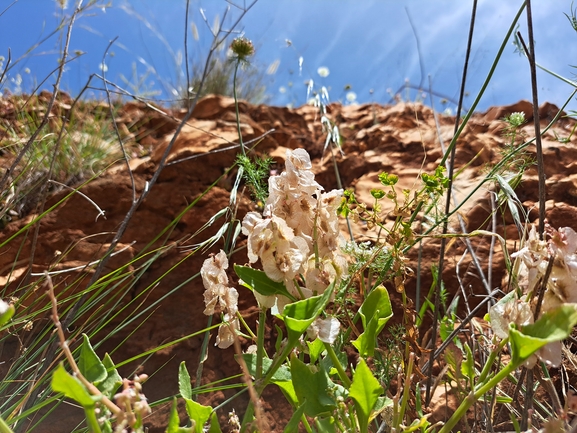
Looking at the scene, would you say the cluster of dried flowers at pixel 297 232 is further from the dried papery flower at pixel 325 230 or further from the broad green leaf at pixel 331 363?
the broad green leaf at pixel 331 363

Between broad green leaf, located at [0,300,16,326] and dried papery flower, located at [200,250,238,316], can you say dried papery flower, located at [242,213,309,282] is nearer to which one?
dried papery flower, located at [200,250,238,316]

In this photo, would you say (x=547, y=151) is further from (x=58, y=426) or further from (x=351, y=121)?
(x=58, y=426)

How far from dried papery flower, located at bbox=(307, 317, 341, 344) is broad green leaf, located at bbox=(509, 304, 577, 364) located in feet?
0.69

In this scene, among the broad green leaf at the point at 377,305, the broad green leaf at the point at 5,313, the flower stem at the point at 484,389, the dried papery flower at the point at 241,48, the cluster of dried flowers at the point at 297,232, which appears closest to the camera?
the broad green leaf at the point at 5,313

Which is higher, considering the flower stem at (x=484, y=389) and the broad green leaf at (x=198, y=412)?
the broad green leaf at (x=198, y=412)

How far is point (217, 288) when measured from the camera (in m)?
0.62

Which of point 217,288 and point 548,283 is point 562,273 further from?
point 217,288

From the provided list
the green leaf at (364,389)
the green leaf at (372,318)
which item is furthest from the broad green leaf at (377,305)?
the green leaf at (364,389)

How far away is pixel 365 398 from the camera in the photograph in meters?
0.55

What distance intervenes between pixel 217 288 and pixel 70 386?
10.2 inches

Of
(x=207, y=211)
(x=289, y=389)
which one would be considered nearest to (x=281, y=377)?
(x=289, y=389)

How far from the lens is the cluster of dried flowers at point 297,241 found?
573 millimetres

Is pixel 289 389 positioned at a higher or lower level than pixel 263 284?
lower

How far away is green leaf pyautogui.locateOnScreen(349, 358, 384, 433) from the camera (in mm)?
534
